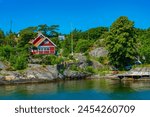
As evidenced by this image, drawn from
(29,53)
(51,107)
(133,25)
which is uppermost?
(133,25)

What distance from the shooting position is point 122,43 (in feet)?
182

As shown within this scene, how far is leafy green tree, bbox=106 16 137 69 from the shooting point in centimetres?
5538

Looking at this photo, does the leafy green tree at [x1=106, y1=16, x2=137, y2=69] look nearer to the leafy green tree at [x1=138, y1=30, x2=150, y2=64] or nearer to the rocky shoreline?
the leafy green tree at [x1=138, y1=30, x2=150, y2=64]

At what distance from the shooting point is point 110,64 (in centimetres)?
5744

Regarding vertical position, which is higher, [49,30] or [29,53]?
[49,30]

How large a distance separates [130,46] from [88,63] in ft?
24.2

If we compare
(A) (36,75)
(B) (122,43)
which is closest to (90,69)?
(B) (122,43)

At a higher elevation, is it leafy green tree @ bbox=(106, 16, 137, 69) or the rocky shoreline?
leafy green tree @ bbox=(106, 16, 137, 69)

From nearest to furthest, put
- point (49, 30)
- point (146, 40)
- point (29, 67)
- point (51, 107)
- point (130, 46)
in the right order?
1. point (51, 107)
2. point (29, 67)
3. point (130, 46)
4. point (146, 40)
5. point (49, 30)

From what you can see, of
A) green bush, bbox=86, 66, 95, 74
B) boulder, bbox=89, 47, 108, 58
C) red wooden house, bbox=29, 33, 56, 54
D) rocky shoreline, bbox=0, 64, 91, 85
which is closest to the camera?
rocky shoreline, bbox=0, 64, 91, 85

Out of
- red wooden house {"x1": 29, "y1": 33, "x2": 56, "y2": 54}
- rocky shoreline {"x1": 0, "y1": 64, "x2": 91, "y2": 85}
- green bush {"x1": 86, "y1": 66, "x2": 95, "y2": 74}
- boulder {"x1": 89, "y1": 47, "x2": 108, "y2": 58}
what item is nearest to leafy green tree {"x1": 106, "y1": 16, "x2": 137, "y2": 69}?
Answer: green bush {"x1": 86, "y1": 66, "x2": 95, "y2": 74}

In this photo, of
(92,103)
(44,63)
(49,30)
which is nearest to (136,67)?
(44,63)

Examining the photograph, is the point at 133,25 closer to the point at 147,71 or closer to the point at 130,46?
the point at 130,46

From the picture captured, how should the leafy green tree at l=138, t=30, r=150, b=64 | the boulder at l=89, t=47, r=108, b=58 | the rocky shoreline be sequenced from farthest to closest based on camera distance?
the boulder at l=89, t=47, r=108, b=58 → the leafy green tree at l=138, t=30, r=150, b=64 → the rocky shoreline
